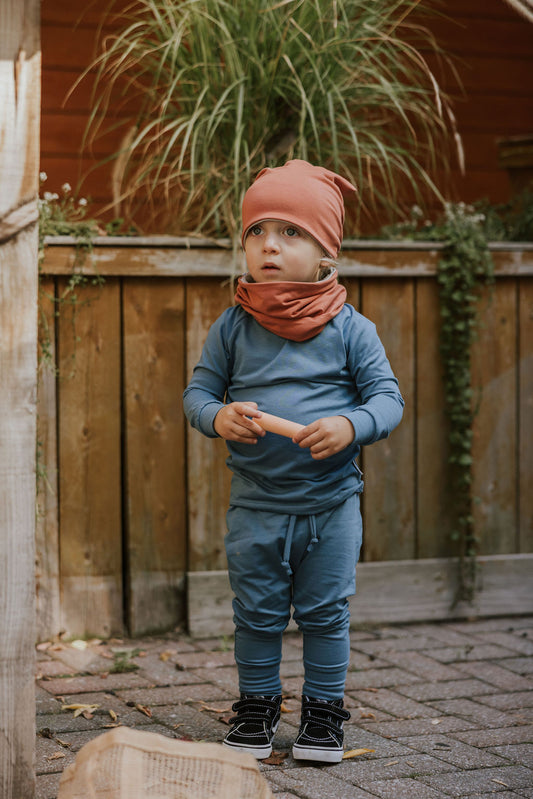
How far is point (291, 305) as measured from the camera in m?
2.36

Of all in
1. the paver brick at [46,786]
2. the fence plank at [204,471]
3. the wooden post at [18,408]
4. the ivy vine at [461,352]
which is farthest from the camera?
the ivy vine at [461,352]

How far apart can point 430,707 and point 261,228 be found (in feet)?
4.71

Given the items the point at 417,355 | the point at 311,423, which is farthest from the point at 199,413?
the point at 417,355

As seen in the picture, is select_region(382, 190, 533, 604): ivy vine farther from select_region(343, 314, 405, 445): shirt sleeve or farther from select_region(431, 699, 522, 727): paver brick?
select_region(343, 314, 405, 445): shirt sleeve

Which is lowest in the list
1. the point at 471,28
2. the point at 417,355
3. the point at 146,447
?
the point at 146,447

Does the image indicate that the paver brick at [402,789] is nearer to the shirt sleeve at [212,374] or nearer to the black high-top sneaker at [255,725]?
the black high-top sneaker at [255,725]

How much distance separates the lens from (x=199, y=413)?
241 centimetres

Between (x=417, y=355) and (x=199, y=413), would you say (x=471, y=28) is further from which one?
(x=199, y=413)

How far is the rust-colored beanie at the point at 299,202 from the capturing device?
237 cm

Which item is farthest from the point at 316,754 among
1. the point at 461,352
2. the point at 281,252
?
the point at 461,352

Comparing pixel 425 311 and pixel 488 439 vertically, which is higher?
pixel 425 311

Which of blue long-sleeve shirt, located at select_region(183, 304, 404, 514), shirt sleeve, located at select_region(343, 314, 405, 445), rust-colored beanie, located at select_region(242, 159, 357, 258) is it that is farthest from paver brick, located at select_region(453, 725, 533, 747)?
rust-colored beanie, located at select_region(242, 159, 357, 258)

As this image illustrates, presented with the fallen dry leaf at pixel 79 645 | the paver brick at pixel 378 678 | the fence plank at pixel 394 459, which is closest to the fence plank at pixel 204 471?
the fallen dry leaf at pixel 79 645

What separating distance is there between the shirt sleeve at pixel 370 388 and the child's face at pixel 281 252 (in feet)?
0.67
